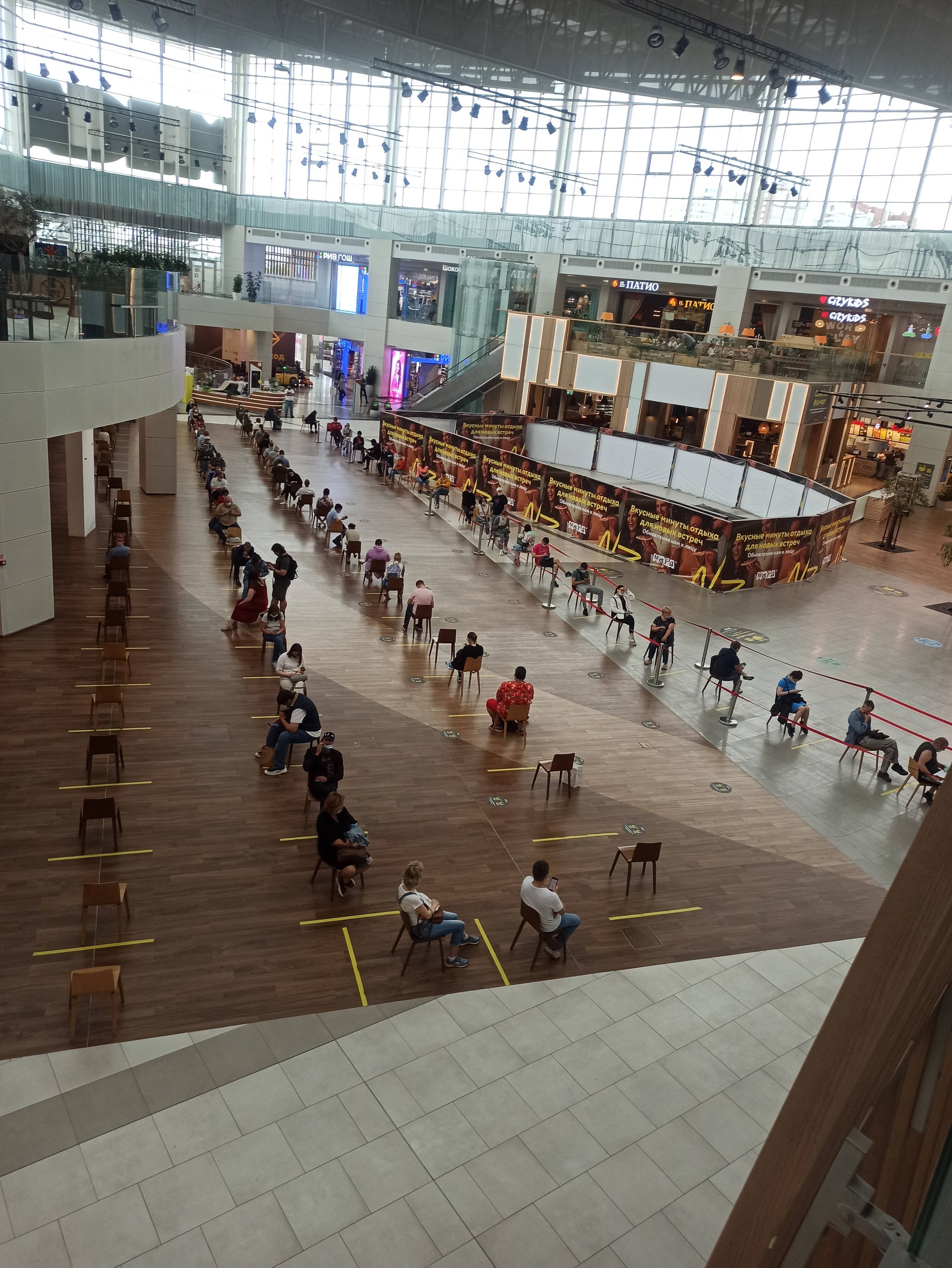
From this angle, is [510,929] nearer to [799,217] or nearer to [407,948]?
[407,948]

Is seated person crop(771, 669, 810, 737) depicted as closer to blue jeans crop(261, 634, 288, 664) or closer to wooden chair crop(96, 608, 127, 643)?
blue jeans crop(261, 634, 288, 664)

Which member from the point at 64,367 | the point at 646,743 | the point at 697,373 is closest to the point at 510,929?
the point at 646,743

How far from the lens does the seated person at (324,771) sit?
27.6 ft

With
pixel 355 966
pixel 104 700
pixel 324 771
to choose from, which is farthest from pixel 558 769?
pixel 104 700

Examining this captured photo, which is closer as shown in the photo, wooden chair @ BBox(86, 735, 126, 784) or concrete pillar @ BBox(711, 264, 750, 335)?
wooden chair @ BBox(86, 735, 126, 784)

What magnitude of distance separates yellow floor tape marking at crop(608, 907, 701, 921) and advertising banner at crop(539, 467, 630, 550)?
13.3m

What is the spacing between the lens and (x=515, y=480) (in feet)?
76.8

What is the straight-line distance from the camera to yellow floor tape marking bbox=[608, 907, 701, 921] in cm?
772

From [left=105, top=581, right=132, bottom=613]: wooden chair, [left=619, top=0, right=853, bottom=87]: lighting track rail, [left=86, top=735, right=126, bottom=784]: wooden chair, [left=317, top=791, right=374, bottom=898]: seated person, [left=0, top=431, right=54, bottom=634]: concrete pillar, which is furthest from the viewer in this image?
[left=619, top=0, right=853, bottom=87]: lighting track rail

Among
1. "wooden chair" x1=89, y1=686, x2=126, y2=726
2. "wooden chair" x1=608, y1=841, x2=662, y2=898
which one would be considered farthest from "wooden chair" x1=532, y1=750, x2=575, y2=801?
"wooden chair" x1=89, y1=686, x2=126, y2=726

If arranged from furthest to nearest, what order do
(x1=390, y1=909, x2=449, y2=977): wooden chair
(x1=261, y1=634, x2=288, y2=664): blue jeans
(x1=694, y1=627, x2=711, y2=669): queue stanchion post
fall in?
(x1=694, y1=627, x2=711, y2=669): queue stanchion post → (x1=261, y1=634, x2=288, y2=664): blue jeans → (x1=390, y1=909, x2=449, y2=977): wooden chair

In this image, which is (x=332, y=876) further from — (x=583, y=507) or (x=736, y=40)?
(x=736, y=40)

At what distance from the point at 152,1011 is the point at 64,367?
9.20m

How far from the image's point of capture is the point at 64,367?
39.1 ft
